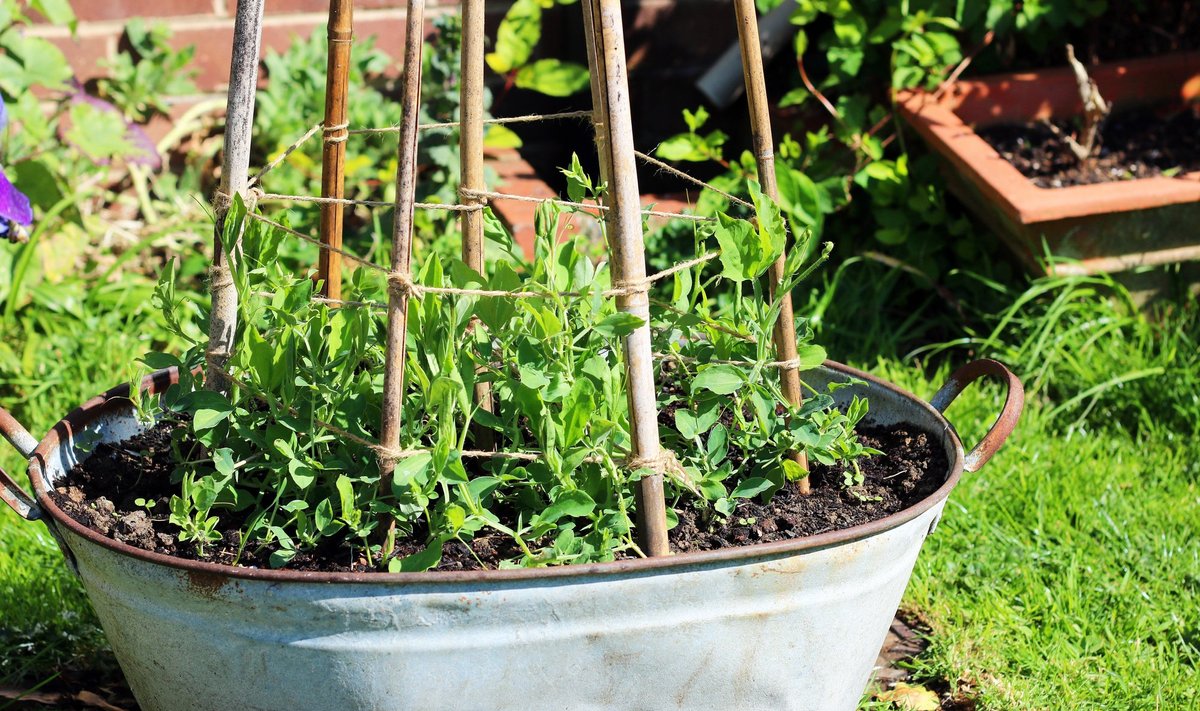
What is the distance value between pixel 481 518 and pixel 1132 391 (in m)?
1.82

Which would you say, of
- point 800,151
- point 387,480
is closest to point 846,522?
point 387,480

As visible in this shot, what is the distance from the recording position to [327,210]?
1.62m

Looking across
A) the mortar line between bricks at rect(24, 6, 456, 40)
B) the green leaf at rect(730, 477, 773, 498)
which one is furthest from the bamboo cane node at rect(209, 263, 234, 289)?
→ the mortar line between bricks at rect(24, 6, 456, 40)

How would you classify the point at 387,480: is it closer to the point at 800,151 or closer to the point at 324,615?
the point at 324,615

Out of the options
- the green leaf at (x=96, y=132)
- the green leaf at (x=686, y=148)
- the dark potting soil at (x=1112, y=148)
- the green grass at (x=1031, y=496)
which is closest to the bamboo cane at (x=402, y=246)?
the green grass at (x=1031, y=496)

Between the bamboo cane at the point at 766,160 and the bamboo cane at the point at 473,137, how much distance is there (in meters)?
0.33

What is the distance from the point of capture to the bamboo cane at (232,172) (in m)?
1.45

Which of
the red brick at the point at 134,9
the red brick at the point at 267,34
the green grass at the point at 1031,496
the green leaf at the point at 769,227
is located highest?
the red brick at the point at 134,9

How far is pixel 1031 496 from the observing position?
2.33 metres

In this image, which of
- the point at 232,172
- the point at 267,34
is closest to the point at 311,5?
the point at 267,34

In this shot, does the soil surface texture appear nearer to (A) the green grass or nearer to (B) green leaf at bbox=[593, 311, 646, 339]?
(B) green leaf at bbox=[593, 311, 646, 339]

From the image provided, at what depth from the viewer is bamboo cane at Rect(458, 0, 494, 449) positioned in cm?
148

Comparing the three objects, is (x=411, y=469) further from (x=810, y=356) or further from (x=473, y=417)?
(x=810, y=356)

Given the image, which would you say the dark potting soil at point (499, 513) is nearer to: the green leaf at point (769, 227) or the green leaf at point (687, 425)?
the green leaf at point (687, 425)
